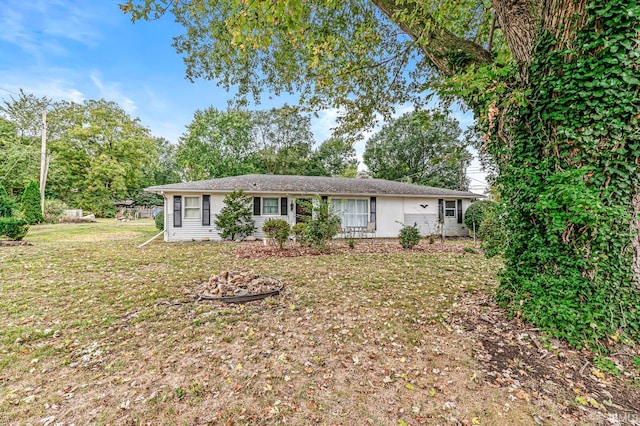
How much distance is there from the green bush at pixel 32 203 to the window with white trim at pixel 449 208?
81.4 feet

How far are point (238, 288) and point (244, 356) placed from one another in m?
1.92

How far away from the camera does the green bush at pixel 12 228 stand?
9969 millimetres

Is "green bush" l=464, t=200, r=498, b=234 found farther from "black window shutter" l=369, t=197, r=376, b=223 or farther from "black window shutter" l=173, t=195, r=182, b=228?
"black window shutter" l=173, t=195, r=182, b=228

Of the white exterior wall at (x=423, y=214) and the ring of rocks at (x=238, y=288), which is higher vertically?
the white exterior wall at (x=423, y=214)

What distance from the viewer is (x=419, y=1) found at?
3.98 metres

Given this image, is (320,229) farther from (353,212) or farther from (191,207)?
(191,207)

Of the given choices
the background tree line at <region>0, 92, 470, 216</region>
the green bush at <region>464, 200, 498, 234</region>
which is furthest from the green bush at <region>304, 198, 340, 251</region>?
the background tree line at <region>0, 92, 470, 216</region>

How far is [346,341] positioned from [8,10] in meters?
13.3

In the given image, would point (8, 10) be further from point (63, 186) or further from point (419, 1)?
point (63, 186)

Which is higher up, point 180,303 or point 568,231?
point 568,231

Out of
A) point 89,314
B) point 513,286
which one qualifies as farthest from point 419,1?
point 89,314

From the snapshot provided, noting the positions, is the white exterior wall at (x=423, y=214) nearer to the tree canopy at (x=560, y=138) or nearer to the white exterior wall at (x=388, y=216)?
the white exterior wall at (x=388, y=216)

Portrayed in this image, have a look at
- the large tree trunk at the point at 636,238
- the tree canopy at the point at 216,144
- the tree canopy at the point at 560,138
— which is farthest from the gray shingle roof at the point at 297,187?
the large tree trunk at the point at 636,238

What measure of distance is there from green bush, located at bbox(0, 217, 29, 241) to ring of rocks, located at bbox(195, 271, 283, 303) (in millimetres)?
10239
